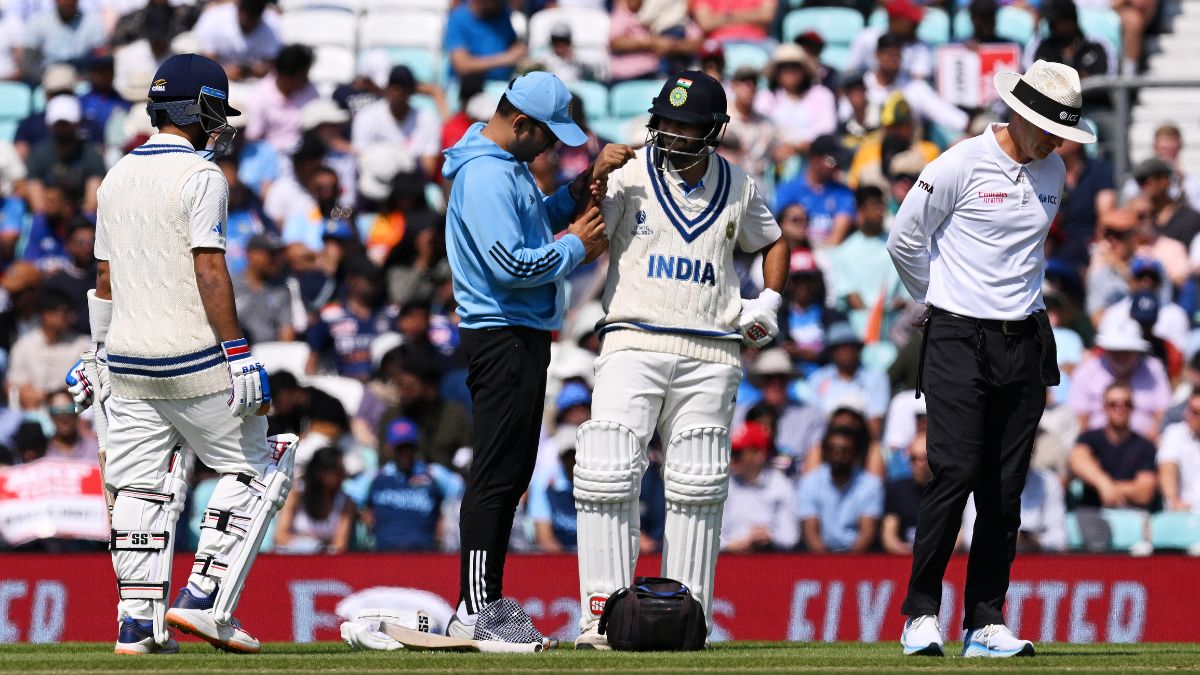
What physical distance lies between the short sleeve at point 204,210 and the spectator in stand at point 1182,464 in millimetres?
7738

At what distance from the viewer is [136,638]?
8.52m

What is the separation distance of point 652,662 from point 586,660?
0.30 meters

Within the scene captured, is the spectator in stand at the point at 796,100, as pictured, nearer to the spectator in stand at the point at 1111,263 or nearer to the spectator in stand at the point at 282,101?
the spectator in stand at the point at 1111,263

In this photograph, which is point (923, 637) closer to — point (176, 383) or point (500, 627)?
point (500, 627)

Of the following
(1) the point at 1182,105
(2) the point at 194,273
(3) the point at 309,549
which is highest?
(1) the point at 1182,105

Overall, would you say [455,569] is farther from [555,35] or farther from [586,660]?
[555,35]

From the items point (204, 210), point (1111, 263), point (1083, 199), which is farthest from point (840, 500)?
point (204, 210)

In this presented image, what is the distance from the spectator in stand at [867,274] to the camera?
51.9 ft

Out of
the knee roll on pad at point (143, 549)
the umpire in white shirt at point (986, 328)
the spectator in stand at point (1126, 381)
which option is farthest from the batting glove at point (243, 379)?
the spectator in stand at point (1126, 381)

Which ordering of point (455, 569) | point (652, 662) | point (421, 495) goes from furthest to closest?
1. point (421, 495)
2. point (455, 569)
3. point (652, 662)

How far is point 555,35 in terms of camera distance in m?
18.6

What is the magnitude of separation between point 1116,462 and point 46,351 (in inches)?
313

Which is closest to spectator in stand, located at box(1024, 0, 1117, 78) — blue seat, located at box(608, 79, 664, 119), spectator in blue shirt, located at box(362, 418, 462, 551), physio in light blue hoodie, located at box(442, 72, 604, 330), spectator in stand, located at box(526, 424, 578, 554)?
blue seat, located at box(608, 79, 664, 119)

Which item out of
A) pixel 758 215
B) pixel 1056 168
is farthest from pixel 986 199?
pixel 758 215
